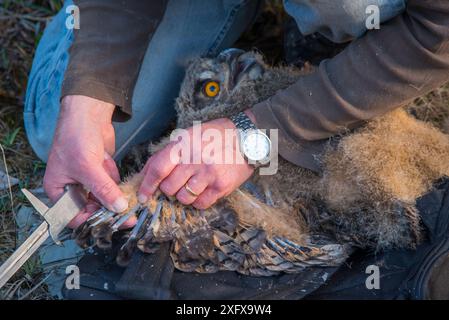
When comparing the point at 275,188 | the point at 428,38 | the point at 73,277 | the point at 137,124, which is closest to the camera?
the point at 428,38

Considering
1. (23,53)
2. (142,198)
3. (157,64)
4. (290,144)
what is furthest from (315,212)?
(23,53)

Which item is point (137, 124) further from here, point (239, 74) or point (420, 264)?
point (420, 264)

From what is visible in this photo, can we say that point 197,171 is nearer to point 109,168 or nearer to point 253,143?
point 253,143

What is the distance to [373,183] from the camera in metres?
1.88

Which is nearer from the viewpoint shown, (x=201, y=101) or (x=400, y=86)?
(x=400, y=86)

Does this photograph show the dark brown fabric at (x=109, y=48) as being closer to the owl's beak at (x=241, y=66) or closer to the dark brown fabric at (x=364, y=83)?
the owl's beak at (x=241, y=66)

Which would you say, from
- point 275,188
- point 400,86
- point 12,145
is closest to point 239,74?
point 275,188

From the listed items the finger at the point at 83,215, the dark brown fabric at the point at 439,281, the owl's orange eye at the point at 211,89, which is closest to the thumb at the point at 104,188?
the finger at the point at 83,215

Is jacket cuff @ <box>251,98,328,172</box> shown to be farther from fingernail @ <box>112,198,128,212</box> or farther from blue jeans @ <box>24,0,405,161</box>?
blue jeans @ <box>24,0,405,161</box>

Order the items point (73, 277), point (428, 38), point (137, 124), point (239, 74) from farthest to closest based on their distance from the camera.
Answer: point (137, 124)
point (239, 74)
point (73, 277)
point (428, 38)

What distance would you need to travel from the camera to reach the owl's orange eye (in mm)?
2248

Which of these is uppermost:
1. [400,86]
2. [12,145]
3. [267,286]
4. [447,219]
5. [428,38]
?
[428,38]

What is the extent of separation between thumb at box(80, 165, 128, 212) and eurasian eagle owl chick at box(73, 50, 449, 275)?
0.07 m

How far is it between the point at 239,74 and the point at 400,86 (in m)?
0.67
